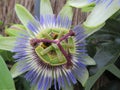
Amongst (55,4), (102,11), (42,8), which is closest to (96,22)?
(102,11)

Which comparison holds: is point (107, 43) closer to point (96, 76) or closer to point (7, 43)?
point (96, 76)

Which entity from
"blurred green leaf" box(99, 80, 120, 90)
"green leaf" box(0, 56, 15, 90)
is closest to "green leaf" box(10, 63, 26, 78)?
"green leaf" box(0, 56, 15, 90)

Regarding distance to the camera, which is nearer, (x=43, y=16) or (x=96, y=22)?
(x=96, y=22)

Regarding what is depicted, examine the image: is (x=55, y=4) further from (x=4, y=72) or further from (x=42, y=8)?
(x=4, y=72)

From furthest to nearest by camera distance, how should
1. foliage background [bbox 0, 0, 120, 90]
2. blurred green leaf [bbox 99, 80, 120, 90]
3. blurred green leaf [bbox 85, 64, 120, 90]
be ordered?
foliage background [bbox 0, 0, 120, 90], blurred green leaf [bbox 99, 80, 120, 90], blurred green leaf [bbox 85, 64, 120, 90]

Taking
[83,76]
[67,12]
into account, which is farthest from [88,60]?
[67,12]

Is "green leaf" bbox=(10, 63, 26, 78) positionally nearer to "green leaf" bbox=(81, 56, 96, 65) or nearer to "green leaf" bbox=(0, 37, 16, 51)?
"green leaf" bbox=(0, 37, 16, 51)

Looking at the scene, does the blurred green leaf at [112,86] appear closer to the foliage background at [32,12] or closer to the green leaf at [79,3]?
the foliage background at [32,12]

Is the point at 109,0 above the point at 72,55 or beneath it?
above

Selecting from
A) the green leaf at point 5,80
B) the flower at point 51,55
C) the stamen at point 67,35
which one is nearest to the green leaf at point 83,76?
the flower at point 51,55
